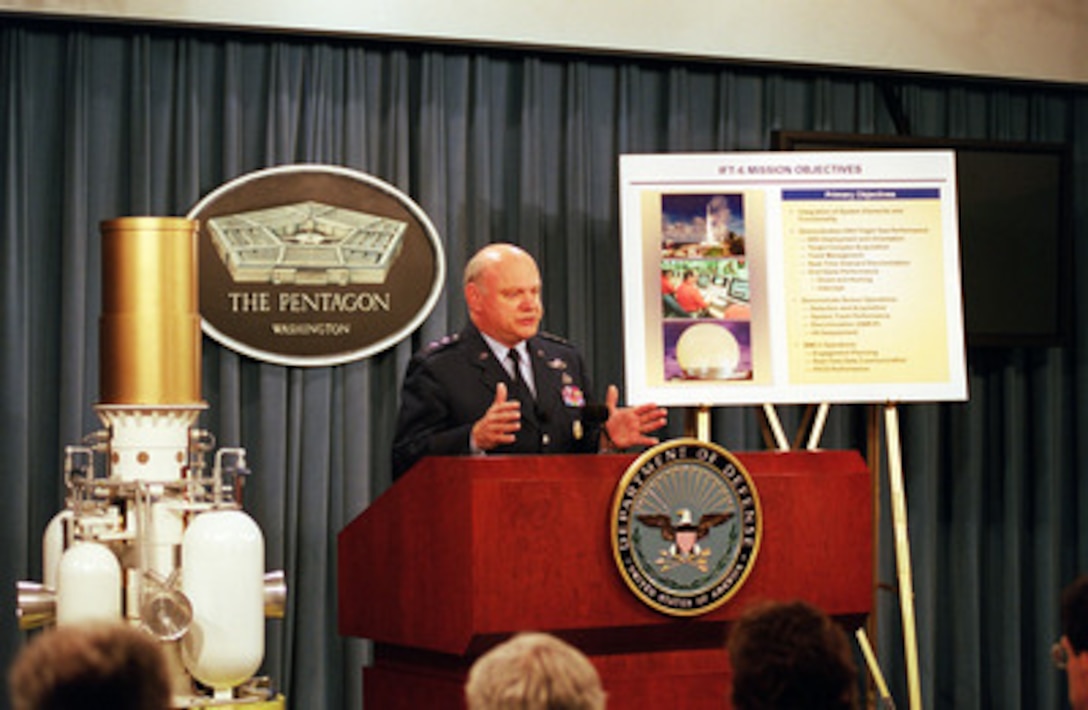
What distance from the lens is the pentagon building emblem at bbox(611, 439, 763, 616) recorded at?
398 centimetres

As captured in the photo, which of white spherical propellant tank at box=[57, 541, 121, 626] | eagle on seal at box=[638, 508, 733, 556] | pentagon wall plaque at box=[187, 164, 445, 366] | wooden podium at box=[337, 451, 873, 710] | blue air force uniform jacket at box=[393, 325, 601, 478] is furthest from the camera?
pentagon wall plaque at box=[187, 164, 445, 366]

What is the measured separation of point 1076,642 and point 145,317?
271 centimetres

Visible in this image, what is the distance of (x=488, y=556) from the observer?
386cm

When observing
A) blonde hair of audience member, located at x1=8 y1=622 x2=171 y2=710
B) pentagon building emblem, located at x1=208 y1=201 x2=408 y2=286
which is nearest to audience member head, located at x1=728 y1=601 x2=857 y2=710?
blonde hair of audience member, located at x1=8 y1=622 x2=171 y2=710

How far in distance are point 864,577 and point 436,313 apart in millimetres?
2396

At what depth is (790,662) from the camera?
2379mm

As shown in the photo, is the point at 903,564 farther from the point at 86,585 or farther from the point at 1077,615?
the point at 1077,615

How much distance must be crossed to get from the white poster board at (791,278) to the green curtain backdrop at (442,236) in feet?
2.40

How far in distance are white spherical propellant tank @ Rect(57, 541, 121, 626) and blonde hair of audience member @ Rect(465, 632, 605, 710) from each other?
89.2 inches

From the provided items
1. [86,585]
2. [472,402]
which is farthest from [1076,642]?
[86,585]

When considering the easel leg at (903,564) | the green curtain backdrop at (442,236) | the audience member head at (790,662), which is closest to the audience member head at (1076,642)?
the audience member head at (790,662)

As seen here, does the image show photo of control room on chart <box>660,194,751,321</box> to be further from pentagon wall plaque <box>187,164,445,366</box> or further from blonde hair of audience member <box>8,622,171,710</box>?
blonde hair of audience member <box>8,622,171,710</box>

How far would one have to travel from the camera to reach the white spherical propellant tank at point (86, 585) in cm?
432

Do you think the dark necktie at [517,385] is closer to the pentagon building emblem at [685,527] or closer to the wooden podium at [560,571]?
the wooden podium at [560,571]
